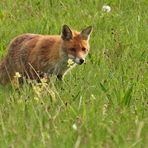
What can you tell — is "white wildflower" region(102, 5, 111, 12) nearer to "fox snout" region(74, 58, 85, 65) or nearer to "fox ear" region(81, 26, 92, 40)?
"fox ear" region(81, 26, 92, 40)

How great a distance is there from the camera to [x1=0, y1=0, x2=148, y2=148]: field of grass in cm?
533

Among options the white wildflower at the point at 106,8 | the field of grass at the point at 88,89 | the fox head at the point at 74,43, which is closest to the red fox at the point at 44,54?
the fox head at the point at 74,43

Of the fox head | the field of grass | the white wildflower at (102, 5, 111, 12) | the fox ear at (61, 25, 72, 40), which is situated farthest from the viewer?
the white wildflower at (102, 5, 111, 12)

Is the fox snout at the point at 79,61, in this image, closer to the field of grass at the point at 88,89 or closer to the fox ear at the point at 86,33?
the field of grass at the point at 88,89

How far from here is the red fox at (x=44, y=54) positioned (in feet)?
29.9

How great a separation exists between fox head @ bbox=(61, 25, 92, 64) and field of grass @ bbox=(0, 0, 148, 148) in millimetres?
200

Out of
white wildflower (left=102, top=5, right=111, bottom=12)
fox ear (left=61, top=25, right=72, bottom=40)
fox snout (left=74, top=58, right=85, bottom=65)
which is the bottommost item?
white wildflower (left=102, top=5, right=111, bottom=12)

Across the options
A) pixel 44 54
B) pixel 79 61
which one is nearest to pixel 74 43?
pixel 44 54

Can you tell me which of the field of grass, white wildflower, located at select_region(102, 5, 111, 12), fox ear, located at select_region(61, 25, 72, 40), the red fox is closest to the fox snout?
the red fox

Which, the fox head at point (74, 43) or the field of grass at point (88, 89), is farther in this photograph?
the fox head at point (74, 43)

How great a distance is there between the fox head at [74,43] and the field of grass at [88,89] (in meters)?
0.20

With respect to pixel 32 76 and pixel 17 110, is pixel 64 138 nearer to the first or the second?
pixel 17 110

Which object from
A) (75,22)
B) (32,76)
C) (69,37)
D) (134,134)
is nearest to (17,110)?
(134,134)

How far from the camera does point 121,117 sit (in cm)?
585
